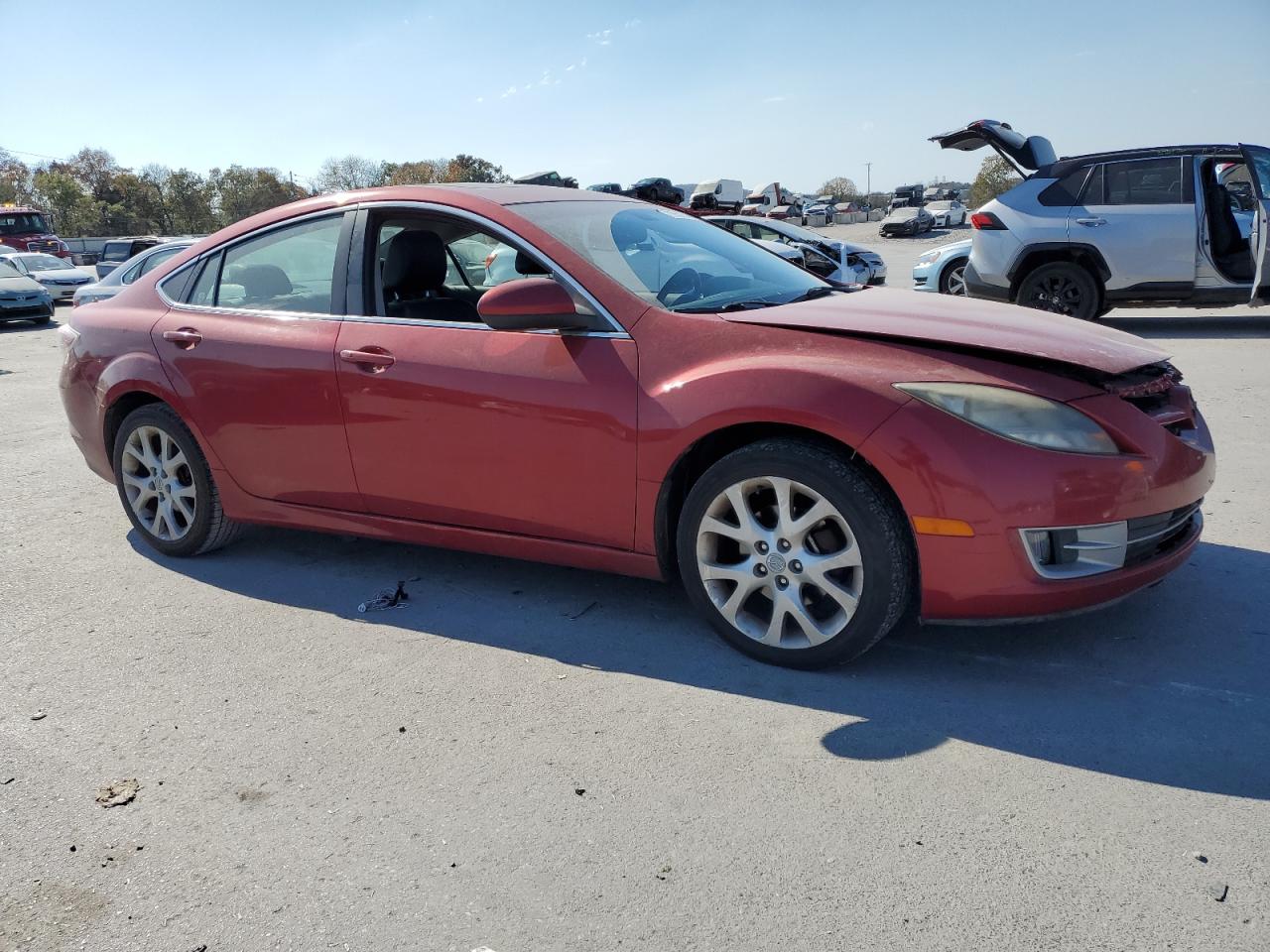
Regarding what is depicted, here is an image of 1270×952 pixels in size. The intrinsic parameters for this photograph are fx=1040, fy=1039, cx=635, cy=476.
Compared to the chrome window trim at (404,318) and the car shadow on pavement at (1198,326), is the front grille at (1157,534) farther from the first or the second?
the car shadow on pavement at (1198,326)

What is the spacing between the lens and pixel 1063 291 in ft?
34.4

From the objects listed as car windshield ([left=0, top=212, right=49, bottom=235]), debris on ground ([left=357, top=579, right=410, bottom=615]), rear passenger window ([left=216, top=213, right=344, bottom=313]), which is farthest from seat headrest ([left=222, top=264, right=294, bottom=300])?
car windshield ([left=0, top=212, right=49, bottom=235])

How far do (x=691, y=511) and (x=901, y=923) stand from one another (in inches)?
62.3

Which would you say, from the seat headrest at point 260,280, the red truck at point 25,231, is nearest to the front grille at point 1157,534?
the seat headrest at point 260,280

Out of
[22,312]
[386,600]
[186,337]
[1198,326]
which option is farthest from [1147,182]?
[22,312]

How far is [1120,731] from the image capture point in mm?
2986

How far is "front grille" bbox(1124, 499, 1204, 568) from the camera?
325 cm

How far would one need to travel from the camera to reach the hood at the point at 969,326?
333 centimetres

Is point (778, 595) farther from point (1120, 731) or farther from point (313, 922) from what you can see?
point (313, 922)

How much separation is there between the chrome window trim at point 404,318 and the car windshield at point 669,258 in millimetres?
120

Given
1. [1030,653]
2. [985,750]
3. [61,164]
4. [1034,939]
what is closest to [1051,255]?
[1030,653]

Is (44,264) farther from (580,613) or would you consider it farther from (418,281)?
(580,613)

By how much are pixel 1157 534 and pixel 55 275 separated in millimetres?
26728

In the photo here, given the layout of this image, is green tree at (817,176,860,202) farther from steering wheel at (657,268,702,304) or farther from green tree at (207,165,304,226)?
steering wheel at (657,268,702,304)
